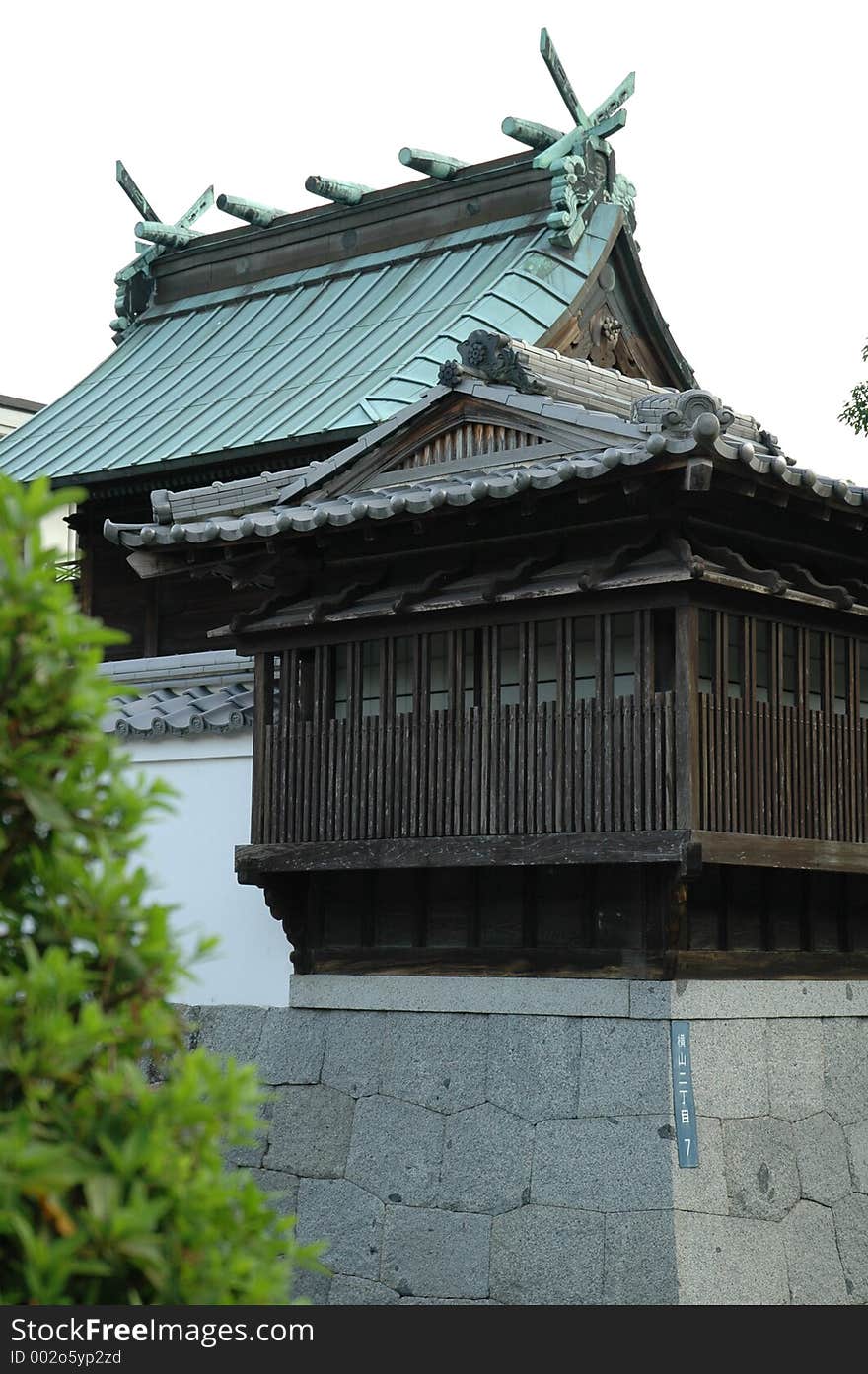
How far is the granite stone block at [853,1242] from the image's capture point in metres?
10.5

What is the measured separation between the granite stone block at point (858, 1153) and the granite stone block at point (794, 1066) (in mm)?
399

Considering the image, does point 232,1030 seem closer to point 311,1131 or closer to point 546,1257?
point 311,1131

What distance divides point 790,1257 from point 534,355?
19.2 ft

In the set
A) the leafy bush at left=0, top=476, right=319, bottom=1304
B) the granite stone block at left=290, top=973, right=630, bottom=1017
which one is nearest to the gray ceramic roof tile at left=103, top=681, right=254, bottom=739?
the granite stone block at left=290, top=973, right=630, bottom=1017

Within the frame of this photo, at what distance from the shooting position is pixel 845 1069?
10.9 m

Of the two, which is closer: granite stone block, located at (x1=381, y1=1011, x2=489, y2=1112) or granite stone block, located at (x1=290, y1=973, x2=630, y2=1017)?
granite stone block, located at (x1=290, y1=973, x2=630, y2=1017)

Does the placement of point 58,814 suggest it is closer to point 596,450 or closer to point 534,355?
point 596,450

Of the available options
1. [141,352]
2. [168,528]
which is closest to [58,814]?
[168,528]

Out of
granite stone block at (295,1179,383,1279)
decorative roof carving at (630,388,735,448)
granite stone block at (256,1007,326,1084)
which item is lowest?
granite stone block at (295,1179,383,1279)

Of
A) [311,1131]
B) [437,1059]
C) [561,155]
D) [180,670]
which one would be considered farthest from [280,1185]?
[561,155]

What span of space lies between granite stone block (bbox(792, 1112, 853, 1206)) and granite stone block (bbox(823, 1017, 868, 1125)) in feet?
0.40

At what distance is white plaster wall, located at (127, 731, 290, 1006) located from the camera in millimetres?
11625

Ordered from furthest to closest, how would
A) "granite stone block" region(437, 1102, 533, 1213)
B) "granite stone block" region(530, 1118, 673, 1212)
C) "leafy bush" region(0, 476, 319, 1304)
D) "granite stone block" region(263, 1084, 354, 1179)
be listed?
"granite stone block" region(263, 1084, 354, 1179) < "granite stone block" region(437, 1102, 533, 1213) < "granite stone block" region(530, 1118, 673, 1212) < "leafy bush" region(0, 476, 319, 1304)

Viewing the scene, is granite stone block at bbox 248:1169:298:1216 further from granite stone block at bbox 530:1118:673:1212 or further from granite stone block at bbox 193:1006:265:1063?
granite stone block at bbox 530:1118:673:1212
